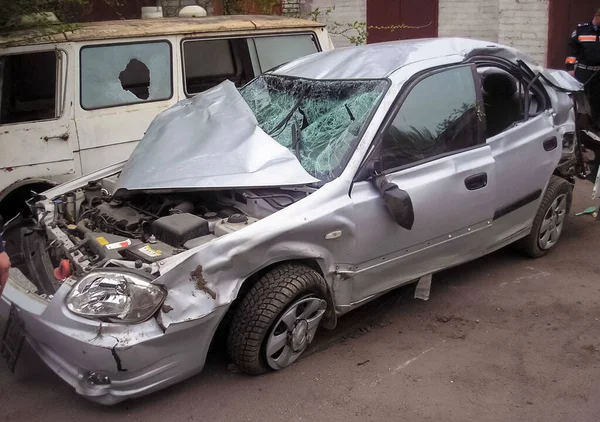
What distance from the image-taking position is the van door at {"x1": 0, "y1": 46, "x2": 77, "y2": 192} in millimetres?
4875

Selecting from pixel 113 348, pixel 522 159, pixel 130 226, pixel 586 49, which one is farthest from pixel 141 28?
pixel 586 49

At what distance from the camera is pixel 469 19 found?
1046 centimetres

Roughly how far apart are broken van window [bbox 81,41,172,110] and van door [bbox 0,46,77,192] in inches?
8.1

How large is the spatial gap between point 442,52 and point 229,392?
2.51m

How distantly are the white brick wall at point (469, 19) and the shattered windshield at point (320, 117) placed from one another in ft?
22.8

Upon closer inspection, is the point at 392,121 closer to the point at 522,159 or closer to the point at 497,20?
the point at 522,159

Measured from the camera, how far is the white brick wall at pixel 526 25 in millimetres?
9500

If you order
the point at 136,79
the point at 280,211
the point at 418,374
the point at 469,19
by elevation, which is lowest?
the point at 418,374

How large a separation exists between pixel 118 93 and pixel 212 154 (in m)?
2.03

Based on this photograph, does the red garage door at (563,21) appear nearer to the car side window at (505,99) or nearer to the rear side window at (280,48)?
the rear side window at (280,48)

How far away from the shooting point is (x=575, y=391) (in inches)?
134

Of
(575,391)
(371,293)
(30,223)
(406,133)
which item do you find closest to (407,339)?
(371,293)

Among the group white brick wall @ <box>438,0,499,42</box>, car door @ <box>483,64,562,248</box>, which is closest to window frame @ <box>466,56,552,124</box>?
car door @ <box>483,64,562,248</box>

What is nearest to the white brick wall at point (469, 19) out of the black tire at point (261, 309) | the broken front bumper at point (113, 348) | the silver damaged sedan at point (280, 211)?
the silver damaged sedan at point (280, 211)
